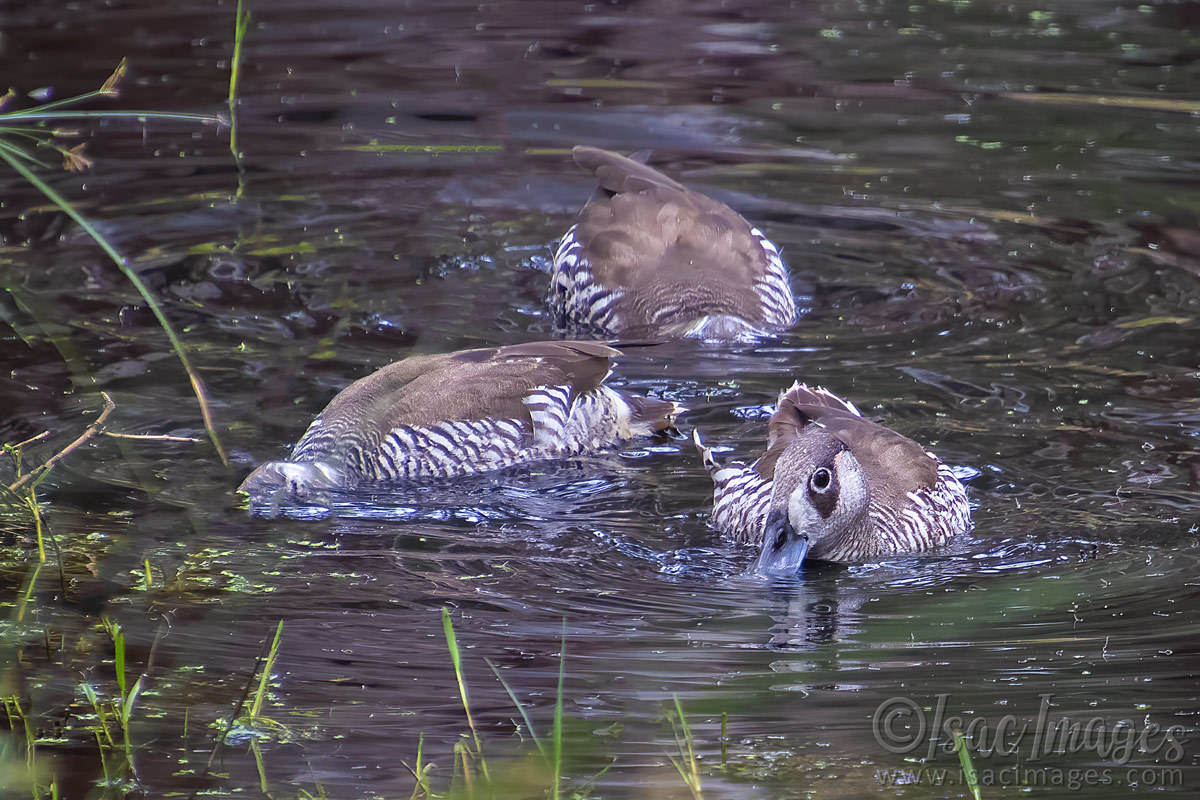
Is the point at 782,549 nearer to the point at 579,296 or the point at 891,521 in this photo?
the point at 891,521

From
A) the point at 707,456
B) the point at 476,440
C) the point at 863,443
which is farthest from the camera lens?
the point at 476,440

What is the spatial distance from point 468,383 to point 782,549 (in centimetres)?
215

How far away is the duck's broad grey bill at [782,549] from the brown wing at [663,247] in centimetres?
301

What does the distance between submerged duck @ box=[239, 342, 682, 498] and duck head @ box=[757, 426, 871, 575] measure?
1776 mm

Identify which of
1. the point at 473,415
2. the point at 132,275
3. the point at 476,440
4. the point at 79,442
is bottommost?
the point at 476,440

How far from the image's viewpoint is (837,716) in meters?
4.77

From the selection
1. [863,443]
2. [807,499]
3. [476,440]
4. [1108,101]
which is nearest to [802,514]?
[807,499]

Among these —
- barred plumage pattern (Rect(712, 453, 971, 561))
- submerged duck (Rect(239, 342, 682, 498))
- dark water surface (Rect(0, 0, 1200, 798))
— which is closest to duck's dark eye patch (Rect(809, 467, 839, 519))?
barred plumage pattern (Rect(712, 453, 971, 561))

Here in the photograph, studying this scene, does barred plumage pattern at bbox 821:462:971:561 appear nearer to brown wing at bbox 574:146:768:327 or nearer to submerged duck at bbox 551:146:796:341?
submerged duck at bbox 551:146:796:341

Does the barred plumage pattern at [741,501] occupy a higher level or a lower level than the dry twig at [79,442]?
lower

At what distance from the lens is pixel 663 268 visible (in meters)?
9.45

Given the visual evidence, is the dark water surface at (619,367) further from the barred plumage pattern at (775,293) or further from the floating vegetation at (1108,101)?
the barred plumage pattern at (775,293)

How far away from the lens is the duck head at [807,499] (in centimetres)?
619

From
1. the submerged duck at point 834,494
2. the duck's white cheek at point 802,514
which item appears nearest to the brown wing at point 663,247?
the submerged duck at point 834,494
